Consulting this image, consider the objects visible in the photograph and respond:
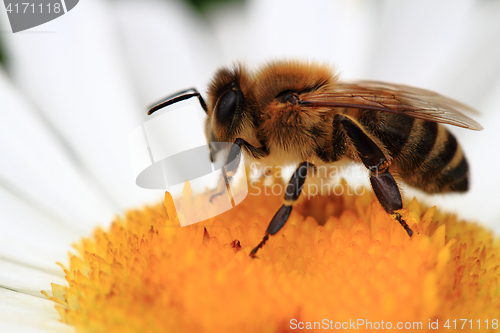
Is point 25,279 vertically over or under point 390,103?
under

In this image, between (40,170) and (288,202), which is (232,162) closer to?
(288,202)

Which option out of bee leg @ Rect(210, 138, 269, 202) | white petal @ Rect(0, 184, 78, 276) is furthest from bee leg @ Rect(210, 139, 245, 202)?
white petal @ Rect(0, 184, 78, 276)

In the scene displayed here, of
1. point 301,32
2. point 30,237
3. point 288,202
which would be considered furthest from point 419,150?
point 301,32

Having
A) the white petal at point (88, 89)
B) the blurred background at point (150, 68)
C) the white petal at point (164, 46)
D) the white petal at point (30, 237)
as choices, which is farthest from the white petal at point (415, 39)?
the white petal at point (30, 237)

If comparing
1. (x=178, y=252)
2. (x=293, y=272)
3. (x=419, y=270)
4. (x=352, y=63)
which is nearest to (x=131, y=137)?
(x=352, y=63)

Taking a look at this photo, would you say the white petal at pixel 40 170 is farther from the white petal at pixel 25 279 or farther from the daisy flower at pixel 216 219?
the white petal at pixel 25 279

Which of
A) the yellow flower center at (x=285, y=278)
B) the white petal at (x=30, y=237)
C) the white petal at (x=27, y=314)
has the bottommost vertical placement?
the white petal at (x=30, y=237)

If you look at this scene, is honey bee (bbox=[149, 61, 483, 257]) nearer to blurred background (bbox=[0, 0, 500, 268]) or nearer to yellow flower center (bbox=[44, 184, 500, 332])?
yellow flower center (bbox=[44, 184, 500, 332])
